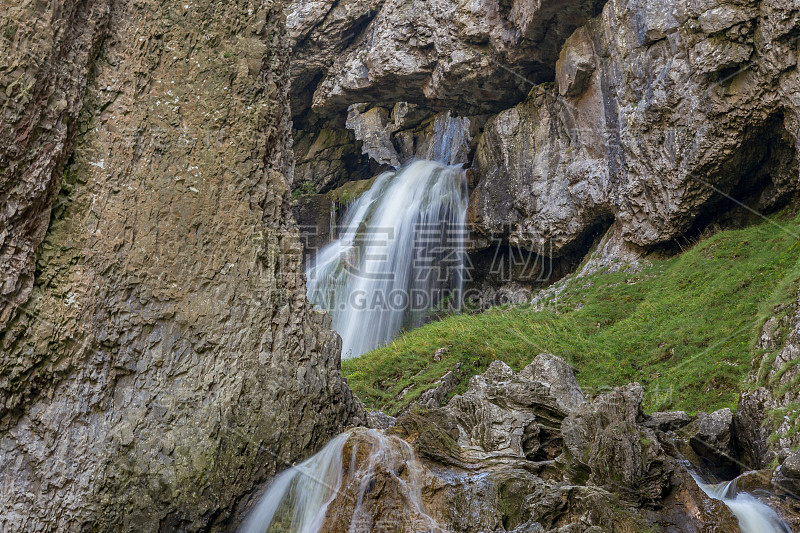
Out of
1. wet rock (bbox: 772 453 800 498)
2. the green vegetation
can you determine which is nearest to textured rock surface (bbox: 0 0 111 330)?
wet rock (bbox: 772 453 800 498)

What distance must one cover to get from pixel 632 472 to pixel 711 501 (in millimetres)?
734

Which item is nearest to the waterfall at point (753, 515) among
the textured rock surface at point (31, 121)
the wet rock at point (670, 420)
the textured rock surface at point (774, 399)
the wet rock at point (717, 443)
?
the textured rock surface at point (774, 399)

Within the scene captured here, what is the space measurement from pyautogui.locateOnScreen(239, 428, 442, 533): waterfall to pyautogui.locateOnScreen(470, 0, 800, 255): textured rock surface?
38.0 ft

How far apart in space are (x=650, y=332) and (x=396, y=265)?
10225mm

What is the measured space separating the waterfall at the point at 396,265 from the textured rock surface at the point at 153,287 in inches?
528

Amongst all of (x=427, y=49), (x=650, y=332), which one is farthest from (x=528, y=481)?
(x=427, y=49)

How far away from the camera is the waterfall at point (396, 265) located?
20.6 meters

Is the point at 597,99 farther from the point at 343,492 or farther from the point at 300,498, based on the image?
the point at 300,498

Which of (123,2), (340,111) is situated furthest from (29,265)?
(340,111)

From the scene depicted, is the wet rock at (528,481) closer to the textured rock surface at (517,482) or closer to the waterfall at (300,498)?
the textured rock surface at (517,482)

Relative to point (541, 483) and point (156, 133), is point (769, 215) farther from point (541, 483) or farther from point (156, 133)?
point (156, 133)

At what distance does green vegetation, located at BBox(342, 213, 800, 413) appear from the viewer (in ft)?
34.0

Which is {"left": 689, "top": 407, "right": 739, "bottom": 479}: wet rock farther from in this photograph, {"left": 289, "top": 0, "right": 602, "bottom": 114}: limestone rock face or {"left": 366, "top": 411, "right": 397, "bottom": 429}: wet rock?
{"left": 289, "top": 0, "right": 602, "bottom": 114}: limestone rock face

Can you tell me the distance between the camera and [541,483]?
5.86m
